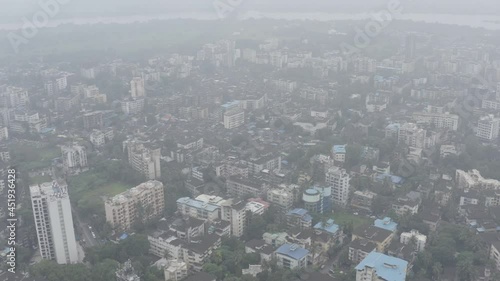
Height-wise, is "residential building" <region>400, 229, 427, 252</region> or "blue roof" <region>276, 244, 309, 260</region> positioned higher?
"blue roof" <region>276, 244, 309, 260</region>

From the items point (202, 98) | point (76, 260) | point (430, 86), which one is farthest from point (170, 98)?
point (76, 260)

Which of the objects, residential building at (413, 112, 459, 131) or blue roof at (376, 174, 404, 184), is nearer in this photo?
blue roof at (376, 174, 404, 184)

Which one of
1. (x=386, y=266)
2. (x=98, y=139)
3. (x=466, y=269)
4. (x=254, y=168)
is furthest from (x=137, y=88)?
(x=466, y=269)

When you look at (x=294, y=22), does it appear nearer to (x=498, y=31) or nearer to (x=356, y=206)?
(x=498, y=31)

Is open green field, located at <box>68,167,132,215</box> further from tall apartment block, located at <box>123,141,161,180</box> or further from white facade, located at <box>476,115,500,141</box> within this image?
white facade, located at <box>476,115,500,141</box>

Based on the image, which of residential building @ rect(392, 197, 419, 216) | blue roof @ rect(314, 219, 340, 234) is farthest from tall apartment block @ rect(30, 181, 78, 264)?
residential building @ rect(392, 197, 419, 216)
